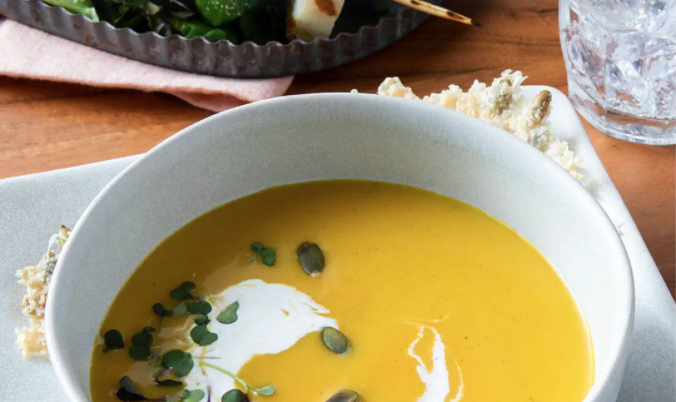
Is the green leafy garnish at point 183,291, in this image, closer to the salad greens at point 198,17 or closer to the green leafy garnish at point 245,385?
the green leafy garnish at point 245,385

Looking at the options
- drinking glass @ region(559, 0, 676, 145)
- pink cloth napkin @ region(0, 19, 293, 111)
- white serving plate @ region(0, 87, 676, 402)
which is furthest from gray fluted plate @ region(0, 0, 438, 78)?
white serving plate @ region(0, 87, 676, 402)

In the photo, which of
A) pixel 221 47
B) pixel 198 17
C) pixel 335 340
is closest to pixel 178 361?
pixel 335 340

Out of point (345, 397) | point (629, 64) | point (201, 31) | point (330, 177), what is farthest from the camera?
point (201, 31)

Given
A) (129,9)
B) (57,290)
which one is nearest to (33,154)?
(129,9)

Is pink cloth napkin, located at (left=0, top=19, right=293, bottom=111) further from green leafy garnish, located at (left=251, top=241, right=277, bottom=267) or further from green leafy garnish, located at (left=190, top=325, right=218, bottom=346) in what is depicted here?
green leafy garnish, located at (left=190, top=325, right=218, bottom=346)

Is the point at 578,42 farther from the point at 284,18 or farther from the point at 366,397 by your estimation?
the point at 366,397

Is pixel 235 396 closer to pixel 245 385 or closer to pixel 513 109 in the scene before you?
pixel 245 385
